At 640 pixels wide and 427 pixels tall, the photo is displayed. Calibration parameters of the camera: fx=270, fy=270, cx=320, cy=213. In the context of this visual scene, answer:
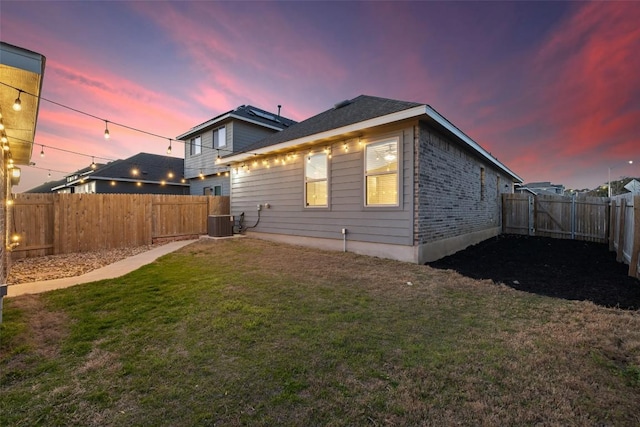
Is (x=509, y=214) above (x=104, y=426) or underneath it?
above

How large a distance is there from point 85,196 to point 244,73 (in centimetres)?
826

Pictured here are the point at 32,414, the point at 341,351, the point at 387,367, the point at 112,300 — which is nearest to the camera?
the point at 32,414

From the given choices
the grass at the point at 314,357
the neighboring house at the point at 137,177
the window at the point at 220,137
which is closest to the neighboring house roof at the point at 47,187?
the neighboring house at the point at 137,177

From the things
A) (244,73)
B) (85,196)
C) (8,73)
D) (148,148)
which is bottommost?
(85,196)

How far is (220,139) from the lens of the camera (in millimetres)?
14906

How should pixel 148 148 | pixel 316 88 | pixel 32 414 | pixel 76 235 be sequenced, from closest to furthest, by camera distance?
1. pixel 32 414
2. pixel 76 235
3. pixel 316 88
4. pixel 148 148

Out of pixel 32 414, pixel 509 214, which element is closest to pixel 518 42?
pixel 509 214

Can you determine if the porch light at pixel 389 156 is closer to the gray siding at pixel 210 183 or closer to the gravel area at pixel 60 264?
the gravel area at pixel 60 264

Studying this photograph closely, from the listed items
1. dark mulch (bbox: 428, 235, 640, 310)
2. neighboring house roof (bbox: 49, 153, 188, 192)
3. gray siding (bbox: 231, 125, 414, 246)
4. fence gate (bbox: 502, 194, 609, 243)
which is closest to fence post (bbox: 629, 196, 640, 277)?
dark mulch (bbox: 428, 235, 640, 310)

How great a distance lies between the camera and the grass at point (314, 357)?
182 centimetres

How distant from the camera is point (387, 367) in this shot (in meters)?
2.33

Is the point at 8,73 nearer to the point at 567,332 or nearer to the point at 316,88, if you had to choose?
the point at 567,332

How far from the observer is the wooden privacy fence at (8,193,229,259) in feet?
24.4

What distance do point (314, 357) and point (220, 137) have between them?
1466cm
